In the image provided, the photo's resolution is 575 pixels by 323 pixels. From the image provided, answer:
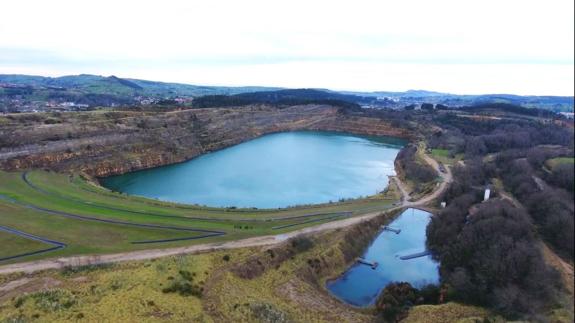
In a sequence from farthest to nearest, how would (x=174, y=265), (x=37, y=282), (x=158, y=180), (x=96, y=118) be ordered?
(x=96, y=118), (x=158, y=180), (x=174, y=265), (x=37, y=282)

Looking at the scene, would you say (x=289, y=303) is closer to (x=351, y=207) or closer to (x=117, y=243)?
(x=117, y=243)

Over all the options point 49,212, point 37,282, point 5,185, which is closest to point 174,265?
point 37,282

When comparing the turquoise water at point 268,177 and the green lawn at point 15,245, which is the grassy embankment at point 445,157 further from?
the green lawn at point 15,245

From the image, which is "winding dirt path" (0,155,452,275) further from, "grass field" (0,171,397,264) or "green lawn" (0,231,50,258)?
"green lawn" (0,231,50,258)

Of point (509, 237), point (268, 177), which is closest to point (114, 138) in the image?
point (268, 177)

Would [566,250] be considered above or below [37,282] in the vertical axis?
above

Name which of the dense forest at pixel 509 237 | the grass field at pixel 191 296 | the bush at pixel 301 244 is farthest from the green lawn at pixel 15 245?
the dense forest at pixel 509 237

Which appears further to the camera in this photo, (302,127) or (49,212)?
(302,127)

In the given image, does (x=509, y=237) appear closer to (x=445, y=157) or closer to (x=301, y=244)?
(x=301, y=244)
